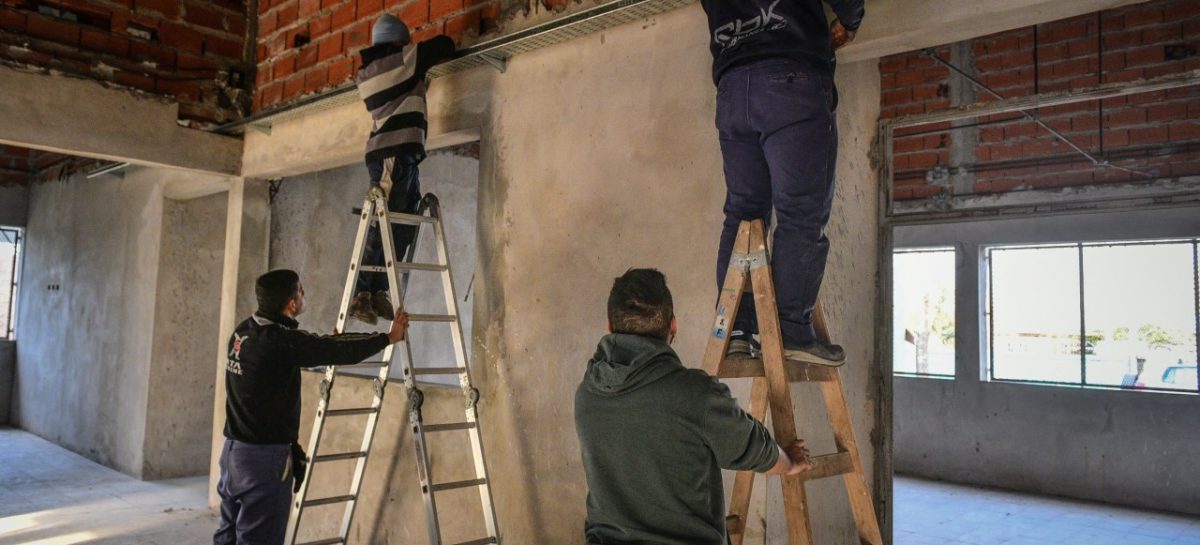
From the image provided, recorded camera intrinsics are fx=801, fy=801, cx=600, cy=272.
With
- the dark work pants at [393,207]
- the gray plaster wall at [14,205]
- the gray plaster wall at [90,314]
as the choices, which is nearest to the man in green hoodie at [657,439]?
the dark work pants at [393,207]

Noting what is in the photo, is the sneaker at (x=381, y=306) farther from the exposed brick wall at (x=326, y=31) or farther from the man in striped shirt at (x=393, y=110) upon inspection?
the exposed brick wall at (x=326, y=31)

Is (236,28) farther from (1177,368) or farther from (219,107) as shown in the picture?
(1177,368)

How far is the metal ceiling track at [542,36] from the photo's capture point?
2865mm

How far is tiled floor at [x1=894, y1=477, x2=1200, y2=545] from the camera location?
549 centimetres

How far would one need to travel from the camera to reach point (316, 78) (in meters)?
4.58

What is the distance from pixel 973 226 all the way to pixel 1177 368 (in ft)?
6.58

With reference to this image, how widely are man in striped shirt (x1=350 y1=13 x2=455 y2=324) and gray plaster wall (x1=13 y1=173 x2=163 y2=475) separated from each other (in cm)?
365

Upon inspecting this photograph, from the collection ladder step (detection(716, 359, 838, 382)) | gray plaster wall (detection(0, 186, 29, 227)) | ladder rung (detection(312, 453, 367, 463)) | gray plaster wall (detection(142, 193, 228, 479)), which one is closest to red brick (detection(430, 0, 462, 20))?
ladder rung (detection(312, 453, 367, 463))

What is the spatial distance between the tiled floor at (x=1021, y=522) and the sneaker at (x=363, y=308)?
3.87 metres

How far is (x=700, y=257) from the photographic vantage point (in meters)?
2.67

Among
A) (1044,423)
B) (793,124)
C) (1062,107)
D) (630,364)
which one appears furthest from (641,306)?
(1044,423)

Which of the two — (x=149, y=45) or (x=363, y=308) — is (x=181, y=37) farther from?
(x=363, y=308)

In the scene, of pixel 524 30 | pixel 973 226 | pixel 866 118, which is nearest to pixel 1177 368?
pixel 973 226

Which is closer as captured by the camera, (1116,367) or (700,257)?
(700,257)
